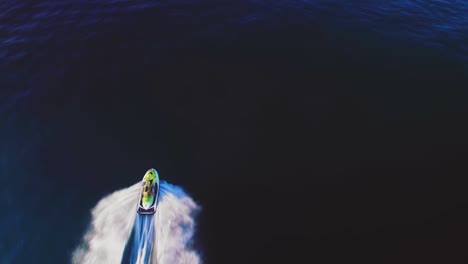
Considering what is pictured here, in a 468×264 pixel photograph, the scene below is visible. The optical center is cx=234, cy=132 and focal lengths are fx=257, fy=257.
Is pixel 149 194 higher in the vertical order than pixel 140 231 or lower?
higher

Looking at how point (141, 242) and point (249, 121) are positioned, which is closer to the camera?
point (141, 242)

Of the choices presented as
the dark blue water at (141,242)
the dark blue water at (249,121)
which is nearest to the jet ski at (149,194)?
the dark blue water at (141,242)

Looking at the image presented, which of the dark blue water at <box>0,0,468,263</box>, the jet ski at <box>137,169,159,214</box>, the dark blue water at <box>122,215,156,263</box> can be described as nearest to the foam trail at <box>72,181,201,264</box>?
the dark blue water at <box>122,215,156,263</box>

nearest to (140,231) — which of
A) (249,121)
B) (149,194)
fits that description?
(149,194)

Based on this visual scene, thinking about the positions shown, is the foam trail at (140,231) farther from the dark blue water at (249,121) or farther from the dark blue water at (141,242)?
the dark blue water at (249,121)

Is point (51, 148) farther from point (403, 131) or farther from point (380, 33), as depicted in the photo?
point (380, 33)

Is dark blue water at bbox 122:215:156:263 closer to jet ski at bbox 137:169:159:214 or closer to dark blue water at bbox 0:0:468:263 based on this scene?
jet ski at bbox 137:169:159:214

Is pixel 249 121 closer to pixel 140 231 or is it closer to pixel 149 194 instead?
pixel 149 194
